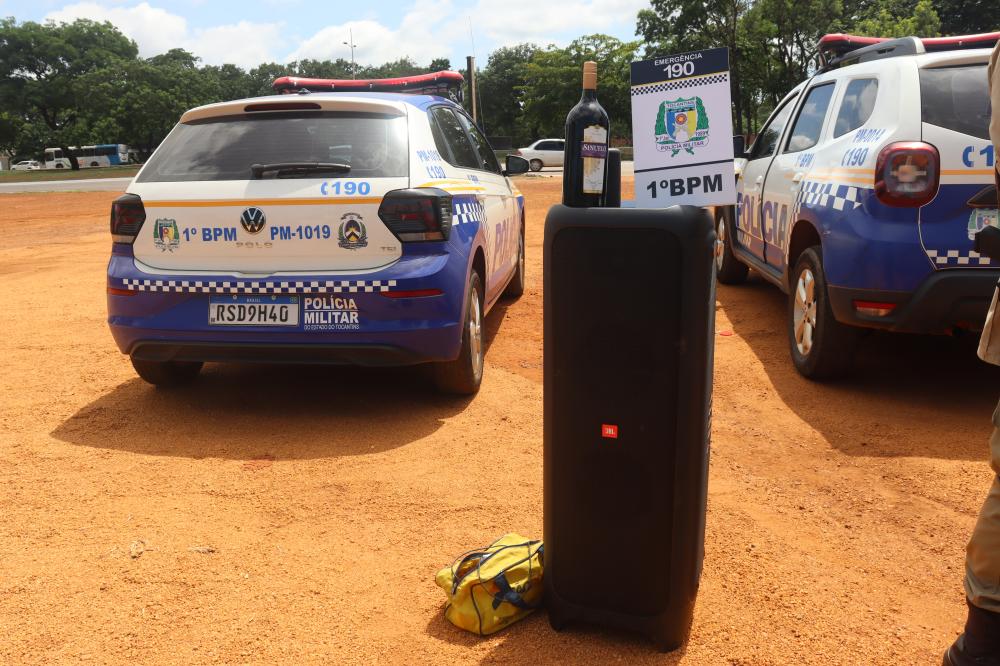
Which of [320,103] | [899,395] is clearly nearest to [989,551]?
[899,395]

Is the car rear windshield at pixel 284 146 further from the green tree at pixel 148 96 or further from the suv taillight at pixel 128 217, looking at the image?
the green tree at pixel 148 96

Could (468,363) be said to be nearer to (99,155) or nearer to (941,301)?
(941,301)

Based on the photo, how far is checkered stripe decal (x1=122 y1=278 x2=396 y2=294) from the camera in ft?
12.7

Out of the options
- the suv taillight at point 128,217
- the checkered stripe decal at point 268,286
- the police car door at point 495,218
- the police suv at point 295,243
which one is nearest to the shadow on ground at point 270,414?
the police suv at point 295,243

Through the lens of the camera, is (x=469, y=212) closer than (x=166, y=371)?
Yes

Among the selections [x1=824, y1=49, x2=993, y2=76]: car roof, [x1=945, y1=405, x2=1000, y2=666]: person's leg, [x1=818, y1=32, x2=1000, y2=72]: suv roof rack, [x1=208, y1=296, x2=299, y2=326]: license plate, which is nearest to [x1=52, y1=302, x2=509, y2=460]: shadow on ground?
[x1=208, y1=296, x2=299, y2=326]: license plate

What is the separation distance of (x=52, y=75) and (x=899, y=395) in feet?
244

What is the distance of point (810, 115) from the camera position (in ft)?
17.8

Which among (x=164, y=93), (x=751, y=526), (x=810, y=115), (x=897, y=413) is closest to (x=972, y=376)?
(x=897, y=413)

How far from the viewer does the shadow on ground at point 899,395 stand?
3850 millimetres

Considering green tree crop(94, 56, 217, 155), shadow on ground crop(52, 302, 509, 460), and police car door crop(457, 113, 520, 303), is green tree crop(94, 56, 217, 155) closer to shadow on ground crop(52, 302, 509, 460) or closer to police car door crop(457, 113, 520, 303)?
police car door crop(457, 113, 520, 303)

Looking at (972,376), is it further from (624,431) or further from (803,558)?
(624,431)

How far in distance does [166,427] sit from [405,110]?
6.68 feet

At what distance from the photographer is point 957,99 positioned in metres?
3.99
